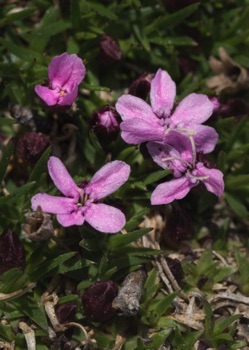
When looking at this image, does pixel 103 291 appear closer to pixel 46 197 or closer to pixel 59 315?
pixel 59 315

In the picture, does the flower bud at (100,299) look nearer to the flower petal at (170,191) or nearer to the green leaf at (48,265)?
the green leaf at (48,265)

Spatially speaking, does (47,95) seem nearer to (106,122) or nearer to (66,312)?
(106,122)

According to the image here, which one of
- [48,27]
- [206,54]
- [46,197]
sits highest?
[48,27]

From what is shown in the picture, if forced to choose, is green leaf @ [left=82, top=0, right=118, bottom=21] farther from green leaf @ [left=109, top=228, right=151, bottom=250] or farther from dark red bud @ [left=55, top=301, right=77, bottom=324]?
dark red bud @ [left=55, top=301, right=77, bottom=324]

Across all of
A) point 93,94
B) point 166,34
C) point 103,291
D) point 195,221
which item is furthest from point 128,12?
point 103,291

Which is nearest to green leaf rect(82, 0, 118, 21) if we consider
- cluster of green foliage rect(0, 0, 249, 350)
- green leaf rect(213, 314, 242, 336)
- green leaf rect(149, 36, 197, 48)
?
cluster of green foliage rect(0, 0, 249, 350)

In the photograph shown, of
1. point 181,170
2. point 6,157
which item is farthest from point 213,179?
point 6,157

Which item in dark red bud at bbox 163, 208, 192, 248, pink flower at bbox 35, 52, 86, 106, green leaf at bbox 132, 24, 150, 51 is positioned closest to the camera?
pink flower at bbox 35, 52, 86, 106
